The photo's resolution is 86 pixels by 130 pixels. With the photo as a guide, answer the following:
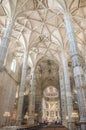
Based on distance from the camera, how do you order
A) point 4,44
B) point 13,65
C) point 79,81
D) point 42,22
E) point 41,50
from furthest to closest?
point 41,50 → point 13,65 → point 42,22 → point 4,44 → point 79,81

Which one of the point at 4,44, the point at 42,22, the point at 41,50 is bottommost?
the point at 4,44

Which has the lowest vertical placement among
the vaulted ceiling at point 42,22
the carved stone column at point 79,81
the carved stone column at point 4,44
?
the carved stone column at point 79,81

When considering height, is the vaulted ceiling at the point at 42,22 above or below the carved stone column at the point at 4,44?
above

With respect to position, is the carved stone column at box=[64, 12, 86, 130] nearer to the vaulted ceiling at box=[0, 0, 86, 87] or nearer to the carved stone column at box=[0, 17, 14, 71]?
the carved stone column at box=[0, 17, 14, 71]

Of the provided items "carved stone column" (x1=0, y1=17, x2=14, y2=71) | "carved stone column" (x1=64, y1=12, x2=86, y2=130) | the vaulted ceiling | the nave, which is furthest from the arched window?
"carved stone column" (x1=64, y1=12, x2=86, y2=130)

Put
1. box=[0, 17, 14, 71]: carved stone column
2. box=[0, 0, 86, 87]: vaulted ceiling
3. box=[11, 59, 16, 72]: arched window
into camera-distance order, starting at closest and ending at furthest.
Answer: box=[0, 17, 14, 71]: carved stone column
box=[0, 0, 86, 87]: vaulted ceiling
box=[11, 59, 16, 72]: arched window

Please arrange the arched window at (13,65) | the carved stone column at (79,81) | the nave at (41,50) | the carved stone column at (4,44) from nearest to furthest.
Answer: the carved stone column at (79,81)
the carved stone column at (4,44)
the nave at (41,50)
the arched window at (13,65)

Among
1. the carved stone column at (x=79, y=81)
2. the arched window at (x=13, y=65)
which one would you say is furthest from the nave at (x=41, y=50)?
the arched window at (x=13, y=65)

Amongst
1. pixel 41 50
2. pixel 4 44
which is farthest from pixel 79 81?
pixel 41 50

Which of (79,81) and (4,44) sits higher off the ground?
(4,44)

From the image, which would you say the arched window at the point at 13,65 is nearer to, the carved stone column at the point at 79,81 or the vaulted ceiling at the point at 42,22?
the vaulted ceiling at the point at 42,22

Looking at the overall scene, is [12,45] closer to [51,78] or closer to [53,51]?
[53,51]

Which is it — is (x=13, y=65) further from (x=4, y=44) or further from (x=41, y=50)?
(x=4, y=44)

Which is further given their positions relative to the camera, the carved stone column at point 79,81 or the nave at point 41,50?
the nave at point 41,50
